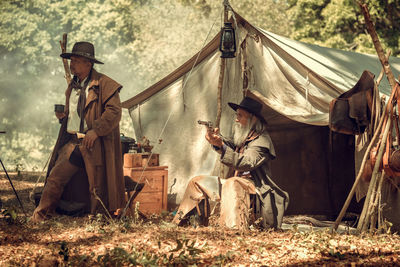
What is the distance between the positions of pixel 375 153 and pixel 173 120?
327cm

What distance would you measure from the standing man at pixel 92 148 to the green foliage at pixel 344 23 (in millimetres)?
11428

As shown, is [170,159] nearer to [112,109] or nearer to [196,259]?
[112,109]

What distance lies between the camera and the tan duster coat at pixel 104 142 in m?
5.99

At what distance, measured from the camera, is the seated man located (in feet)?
17.7

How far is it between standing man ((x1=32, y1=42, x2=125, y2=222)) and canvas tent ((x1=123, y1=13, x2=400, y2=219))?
1.12 meters

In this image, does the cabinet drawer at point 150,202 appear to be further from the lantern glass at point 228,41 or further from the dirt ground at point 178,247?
the lantern glass at point 228,41

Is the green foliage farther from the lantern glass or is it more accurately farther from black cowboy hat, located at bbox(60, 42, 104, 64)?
black cowboy hat, located at bbox(60, 42, 104, 64)

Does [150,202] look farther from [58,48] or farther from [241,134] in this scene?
[58,48]

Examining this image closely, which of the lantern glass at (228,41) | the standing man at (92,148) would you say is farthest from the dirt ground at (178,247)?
the lantern glass at (228,41)

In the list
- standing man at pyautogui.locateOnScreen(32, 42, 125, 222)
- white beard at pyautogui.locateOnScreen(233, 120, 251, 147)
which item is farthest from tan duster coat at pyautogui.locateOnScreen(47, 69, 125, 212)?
white beard at pyautogui.locateOnScreen(233, 120, 251, 147)

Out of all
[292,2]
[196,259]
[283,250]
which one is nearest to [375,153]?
[283,250]

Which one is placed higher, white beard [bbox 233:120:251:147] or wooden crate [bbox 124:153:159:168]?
white beard [bbox 233:120:251:147]

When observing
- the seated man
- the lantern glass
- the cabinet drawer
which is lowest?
the cabinet drawer

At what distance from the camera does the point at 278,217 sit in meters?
5.55
